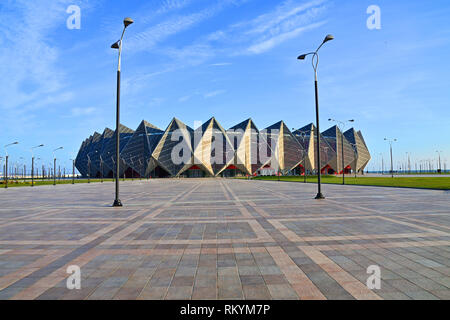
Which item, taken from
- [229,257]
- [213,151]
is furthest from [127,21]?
[213,151]

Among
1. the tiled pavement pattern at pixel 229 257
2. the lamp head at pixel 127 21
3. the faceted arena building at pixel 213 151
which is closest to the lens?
the tiled pavement pattern at pixel 229 257

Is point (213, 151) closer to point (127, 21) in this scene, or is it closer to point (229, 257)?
point (127, 21)

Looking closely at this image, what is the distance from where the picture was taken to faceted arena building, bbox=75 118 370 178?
284 ft

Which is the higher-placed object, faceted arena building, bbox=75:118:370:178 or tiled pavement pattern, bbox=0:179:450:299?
faceted arena building, bbox=75:118:370:178

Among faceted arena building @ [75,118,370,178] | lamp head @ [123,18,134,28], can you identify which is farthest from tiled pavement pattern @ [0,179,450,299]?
faceted arena building @ [75,118,370,178]

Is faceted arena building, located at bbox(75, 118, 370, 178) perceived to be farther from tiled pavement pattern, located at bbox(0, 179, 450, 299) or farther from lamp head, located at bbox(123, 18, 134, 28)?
tiled pavement pattern, located at bbox(0, 179, 450, 299)

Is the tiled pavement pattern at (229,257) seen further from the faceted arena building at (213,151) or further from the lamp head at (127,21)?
the faceted arena building at (213,151)

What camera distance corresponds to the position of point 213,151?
89.0 meters

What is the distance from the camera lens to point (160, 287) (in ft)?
11.9

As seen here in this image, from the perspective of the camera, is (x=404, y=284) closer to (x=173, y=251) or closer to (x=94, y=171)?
(x=173, y=251)

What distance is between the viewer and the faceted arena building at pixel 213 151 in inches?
3403

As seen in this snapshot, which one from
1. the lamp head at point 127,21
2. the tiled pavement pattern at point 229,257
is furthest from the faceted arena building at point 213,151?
the tiled pavement pattern at point 229,257
